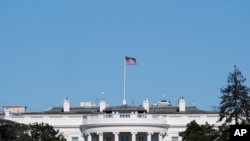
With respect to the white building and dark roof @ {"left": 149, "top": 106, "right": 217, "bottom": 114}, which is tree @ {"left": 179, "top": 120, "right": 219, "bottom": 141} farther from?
dark roof @ {"left": 149, "top": 106, "right": 217, "bottom": 114}

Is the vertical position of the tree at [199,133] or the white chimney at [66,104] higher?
the white chimney at [66,104]

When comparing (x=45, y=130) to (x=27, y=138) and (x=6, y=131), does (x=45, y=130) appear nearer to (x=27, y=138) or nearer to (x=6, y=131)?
(x=27, y=138)

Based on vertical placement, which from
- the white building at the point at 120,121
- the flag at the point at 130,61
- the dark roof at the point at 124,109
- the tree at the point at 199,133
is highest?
the flag at the point at 130,61

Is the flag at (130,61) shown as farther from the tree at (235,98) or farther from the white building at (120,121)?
the tree at (235,98)

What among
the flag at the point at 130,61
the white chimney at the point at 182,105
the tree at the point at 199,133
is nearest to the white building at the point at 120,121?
the white chimney at the point at 182,105

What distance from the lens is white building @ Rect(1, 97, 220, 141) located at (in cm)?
11169

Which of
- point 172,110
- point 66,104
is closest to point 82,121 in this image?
point 66,104

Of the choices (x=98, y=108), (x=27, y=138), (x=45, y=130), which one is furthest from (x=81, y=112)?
(x=27, y=138)

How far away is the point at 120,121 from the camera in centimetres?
11156

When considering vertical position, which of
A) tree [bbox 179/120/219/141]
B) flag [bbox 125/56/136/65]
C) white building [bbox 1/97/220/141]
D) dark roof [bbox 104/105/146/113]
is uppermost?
flag [bbox 125/56/136/65]

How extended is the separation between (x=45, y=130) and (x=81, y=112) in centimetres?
2072

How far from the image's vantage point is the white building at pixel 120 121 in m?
112

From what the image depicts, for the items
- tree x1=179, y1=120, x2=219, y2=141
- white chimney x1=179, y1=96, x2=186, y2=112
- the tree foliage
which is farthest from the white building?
tree x1=179, y1=120, x2=219, y2=141

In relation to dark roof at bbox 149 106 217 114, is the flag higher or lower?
higher
